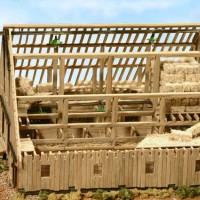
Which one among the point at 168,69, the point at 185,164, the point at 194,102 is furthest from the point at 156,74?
the point at 185,164

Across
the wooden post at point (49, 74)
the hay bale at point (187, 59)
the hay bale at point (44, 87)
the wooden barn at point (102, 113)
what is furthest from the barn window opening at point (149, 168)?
the wooden post at point (49, 74)

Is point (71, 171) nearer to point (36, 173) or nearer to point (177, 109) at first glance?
point (36, 173)

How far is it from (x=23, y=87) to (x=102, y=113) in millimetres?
3366

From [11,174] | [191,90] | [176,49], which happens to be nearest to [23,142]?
[11,174]

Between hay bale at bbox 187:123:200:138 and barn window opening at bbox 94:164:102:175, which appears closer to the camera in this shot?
barn window opening at bbox 94:164:102:175

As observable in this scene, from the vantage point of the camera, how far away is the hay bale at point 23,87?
1131 inches

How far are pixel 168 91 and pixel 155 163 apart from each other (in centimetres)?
435

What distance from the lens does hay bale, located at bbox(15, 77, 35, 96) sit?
2872 cm

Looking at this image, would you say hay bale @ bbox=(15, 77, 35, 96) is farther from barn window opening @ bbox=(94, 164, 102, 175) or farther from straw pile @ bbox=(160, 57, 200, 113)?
barn window opening @ bbox=(94, 164, 102, 175)

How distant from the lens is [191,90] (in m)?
28.4

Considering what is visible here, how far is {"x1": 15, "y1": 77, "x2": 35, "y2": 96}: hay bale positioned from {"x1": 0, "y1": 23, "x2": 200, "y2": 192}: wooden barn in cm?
4

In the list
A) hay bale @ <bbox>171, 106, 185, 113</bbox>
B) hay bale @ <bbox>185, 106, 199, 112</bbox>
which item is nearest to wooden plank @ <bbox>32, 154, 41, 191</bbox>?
hay bale @ <bbox>171, 106, 185, 113</bbox>

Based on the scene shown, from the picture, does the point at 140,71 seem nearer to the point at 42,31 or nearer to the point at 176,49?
the point at 176,49

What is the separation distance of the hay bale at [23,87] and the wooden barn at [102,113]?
0.04 m
